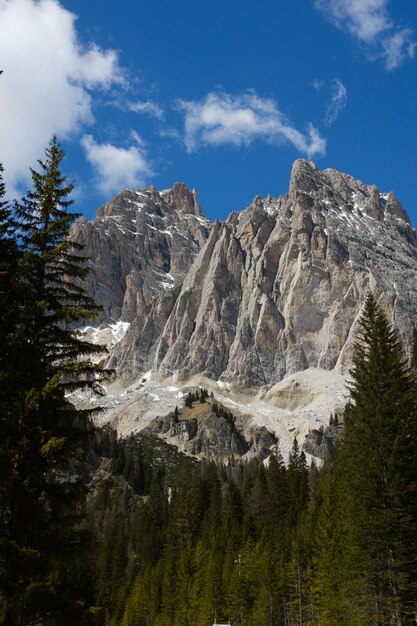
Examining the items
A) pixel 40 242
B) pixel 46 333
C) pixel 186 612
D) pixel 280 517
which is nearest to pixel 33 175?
pixel 40 242

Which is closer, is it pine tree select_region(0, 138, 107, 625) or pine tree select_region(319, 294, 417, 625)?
pine tree select_region(0, 138, 107, 625)

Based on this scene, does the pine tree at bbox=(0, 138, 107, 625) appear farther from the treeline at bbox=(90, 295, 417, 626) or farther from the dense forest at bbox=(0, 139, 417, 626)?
the treeline at bbox=(90, 295, 417, 626)

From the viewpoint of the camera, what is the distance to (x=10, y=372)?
16.3m

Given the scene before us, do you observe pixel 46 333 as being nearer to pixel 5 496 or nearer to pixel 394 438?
pixel 5 496

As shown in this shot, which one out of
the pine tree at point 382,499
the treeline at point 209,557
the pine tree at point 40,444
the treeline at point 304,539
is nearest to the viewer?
the pine tree at point 40,444

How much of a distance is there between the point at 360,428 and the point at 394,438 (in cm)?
284

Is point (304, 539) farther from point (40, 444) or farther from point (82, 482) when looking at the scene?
point (40, 444)

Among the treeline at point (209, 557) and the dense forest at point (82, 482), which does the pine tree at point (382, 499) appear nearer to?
the dense forest at point (82, 482)

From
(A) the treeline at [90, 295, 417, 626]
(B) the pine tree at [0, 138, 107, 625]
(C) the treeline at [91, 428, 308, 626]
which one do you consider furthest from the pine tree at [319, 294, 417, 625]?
(C) the treeline at [91, 428, 308, 626]

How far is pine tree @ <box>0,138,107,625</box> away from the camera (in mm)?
15352

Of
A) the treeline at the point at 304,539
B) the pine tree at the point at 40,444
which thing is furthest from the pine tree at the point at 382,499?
the pine tree at the point at 40,444

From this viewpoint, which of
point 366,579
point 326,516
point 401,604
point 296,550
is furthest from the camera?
point 296,550

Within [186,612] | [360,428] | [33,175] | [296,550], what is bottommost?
[186,612]

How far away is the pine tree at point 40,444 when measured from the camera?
15.4 meters
